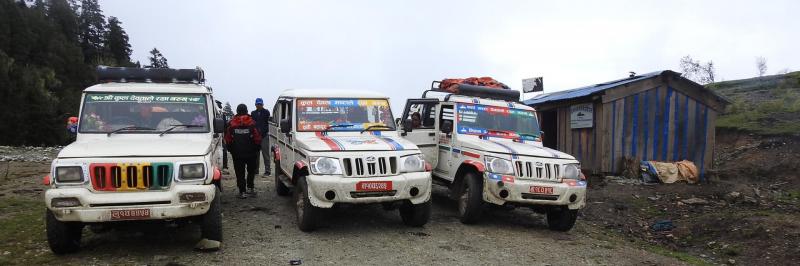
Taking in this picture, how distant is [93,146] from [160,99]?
1.30m

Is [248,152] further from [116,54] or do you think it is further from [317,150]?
[116,54]

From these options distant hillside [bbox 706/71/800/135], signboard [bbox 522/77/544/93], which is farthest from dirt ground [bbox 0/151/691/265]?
distant hillside [bbox 706/71/800/135]

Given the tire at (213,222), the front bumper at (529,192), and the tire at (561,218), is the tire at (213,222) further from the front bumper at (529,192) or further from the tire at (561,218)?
the tire at (561,218)

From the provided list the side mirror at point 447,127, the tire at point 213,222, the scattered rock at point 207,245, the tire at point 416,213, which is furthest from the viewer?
the side mirror at point 447,127

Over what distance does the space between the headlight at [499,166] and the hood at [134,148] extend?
3884 millimetres

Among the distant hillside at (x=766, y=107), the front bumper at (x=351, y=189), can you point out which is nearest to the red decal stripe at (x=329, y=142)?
the front bumper at (x=351, y=189)

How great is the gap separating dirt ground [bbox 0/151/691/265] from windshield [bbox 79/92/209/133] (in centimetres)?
130

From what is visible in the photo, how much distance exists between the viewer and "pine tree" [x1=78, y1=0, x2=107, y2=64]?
62.8 m

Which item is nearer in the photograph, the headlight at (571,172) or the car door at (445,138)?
the headlight at (571,172)

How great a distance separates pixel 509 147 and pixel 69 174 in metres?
5.70

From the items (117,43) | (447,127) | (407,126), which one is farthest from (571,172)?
(117,43)

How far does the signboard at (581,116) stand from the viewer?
13344 millimetres

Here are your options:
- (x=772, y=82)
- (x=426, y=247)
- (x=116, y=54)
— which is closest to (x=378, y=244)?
(x=426, y=247)

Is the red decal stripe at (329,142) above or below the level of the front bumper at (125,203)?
above
